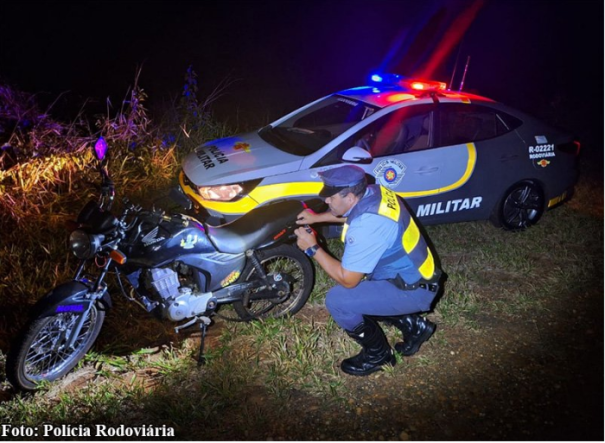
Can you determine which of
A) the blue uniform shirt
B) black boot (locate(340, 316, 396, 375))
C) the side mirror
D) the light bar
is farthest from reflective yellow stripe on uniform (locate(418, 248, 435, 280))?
the light bar

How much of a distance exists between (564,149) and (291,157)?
3214mm

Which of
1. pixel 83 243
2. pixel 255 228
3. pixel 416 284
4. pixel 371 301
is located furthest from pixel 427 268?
pixel 83 243

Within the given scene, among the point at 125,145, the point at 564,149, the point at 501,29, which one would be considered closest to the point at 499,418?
the point at 564,149

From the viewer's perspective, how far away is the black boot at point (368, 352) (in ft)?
11.7

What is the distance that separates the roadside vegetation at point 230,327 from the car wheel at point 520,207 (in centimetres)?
14

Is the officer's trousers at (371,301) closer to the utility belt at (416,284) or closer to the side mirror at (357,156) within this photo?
the utility belt at (416,284)

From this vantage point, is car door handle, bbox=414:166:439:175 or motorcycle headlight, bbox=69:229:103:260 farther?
car door handle, bbox=414:166:439:175

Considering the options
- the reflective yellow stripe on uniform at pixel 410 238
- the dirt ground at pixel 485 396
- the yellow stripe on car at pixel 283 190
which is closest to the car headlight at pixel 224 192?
the yellow stripe on car at pixel 283 190

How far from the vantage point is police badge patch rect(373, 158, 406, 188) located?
4930mm

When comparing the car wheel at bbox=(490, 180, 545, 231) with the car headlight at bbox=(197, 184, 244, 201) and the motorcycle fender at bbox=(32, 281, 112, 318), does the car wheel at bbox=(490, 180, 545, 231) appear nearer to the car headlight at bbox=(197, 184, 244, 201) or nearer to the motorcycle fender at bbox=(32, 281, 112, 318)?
the car headlight at bbox=(197, 184, 244, 201)

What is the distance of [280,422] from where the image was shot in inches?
126

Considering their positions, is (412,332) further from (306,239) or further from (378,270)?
(306,239)

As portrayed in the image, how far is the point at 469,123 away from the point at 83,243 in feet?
13.4

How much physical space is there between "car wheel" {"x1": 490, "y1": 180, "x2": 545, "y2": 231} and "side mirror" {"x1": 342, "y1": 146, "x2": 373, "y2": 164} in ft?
5.89
